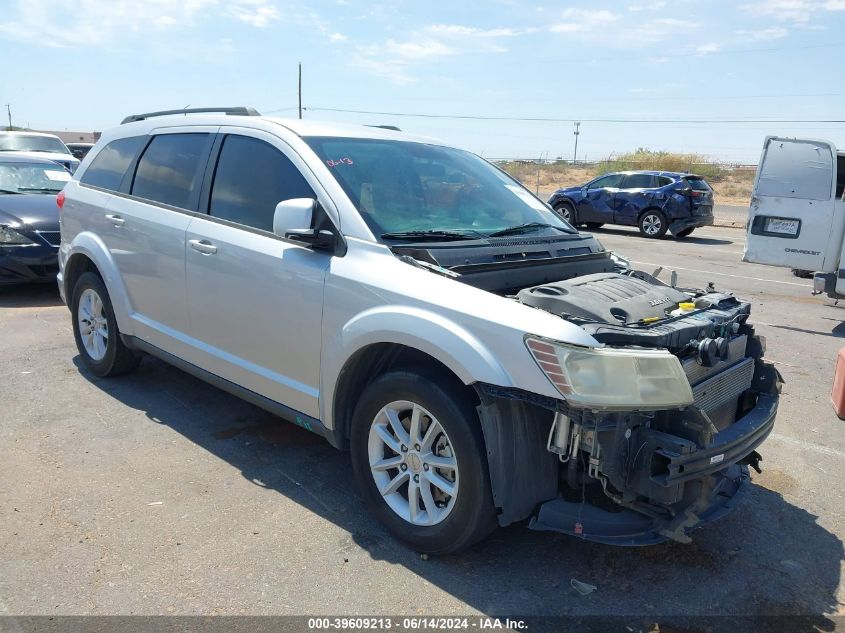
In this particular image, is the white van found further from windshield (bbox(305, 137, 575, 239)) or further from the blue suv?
the blue suv

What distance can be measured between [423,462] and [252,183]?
196cm

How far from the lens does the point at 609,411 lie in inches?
110

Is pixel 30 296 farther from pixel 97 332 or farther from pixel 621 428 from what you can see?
pixel 621 428

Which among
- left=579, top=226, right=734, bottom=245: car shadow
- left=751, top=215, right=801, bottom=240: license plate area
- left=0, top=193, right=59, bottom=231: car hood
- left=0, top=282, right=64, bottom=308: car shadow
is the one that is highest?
left=751, top=215, right=801, bottom=240: license plate area

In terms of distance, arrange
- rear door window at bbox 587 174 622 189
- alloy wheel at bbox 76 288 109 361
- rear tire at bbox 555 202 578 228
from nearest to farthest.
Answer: alloy wheel at bbox 76 288 109 361, rear door window at bbox 587 174 622 189, rear tire at bbox 555 202 578 228

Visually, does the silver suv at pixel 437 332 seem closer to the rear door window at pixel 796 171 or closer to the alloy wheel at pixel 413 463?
the alloy wheel at pixel 413 463

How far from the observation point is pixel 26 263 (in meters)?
8.35

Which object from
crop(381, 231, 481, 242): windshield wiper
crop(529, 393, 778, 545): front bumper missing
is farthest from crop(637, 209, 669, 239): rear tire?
crop(529, 393, 778, 545): front bumper missing

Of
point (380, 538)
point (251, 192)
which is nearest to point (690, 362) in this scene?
point (380, 538)

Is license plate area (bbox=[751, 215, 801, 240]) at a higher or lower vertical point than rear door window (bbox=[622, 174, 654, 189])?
lower

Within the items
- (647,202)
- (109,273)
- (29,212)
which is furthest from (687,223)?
(109,273)

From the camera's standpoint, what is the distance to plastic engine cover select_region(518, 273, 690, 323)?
3141 mm

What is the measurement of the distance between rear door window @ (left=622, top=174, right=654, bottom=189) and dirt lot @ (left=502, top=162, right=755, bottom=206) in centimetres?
1984

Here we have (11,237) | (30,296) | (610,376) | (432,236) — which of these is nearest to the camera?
(610,376)
